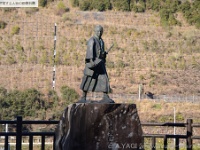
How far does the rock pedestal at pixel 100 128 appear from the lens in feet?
50.5

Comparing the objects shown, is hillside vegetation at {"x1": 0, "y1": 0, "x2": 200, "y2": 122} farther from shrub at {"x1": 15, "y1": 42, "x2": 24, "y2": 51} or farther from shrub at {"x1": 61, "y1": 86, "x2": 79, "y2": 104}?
shrub at {"x1": 61, "y1": 86, "x2": 79, "y2": 104}

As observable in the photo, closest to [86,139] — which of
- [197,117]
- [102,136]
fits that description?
[102,136]

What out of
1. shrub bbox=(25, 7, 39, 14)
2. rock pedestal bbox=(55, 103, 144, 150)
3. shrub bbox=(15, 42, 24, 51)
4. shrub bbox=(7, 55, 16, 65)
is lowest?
shrub bbox=(7, 55, 16, 65)

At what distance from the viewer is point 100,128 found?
50.7ft

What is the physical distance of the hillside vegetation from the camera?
50156 mm

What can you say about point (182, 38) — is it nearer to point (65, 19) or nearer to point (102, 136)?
point (65, 19)

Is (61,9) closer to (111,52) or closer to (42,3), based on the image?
(42,3)

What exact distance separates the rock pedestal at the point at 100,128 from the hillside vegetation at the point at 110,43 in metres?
29.3

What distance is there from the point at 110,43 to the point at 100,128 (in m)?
39.2

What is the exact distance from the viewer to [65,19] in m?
57.8

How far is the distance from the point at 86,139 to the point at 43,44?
40107mm

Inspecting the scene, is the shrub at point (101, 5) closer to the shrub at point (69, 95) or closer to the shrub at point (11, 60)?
the shrub at point (11, 60)

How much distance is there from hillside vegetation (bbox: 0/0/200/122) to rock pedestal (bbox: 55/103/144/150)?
29290 millimetres

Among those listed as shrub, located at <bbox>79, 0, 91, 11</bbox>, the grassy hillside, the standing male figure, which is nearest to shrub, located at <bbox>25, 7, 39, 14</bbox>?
the grassy hillside
